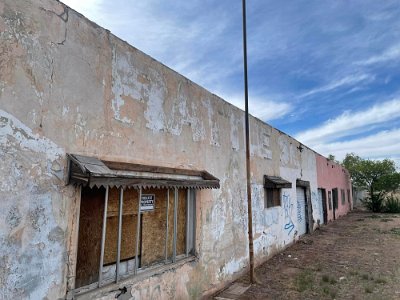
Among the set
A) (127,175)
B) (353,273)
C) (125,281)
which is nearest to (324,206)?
(353,273)

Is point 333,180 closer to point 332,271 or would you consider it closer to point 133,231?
point 332,271

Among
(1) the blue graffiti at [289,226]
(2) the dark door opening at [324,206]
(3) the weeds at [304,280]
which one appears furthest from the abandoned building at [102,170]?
(2) the dark door opening at [324,206]

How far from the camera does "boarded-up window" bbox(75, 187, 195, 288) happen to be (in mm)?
3494

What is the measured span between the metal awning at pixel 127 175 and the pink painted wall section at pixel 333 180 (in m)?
11.7

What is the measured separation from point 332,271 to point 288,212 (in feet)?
10.3

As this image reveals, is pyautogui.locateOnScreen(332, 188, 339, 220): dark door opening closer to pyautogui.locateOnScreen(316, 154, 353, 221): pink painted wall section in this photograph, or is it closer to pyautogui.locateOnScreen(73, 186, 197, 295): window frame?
pyautogui.locateOnScreen(316, 154, 353, 221): pink painted wall section

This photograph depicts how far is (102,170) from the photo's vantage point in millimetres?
3252

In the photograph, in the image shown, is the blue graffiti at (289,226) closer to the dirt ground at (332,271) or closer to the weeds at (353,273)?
the dirt ground at (332,271)

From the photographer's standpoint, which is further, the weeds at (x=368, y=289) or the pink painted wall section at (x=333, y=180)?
the pink painted wall section at (x=333, y=180)

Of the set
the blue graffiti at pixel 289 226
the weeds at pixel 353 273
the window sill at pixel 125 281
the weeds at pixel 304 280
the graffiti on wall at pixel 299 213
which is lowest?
the weeds at pixel 304 280

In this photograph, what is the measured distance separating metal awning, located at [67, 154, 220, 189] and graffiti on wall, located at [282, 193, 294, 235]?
5.16m

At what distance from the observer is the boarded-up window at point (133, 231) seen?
3.49m

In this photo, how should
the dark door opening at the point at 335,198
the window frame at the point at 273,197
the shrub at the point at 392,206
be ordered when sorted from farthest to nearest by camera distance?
the shrub at the point at 392,206
the dark door opening at the point at 335,198
the window frame at the point at 273,197

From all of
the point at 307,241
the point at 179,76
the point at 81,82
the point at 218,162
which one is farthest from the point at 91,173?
the point at 307,241
